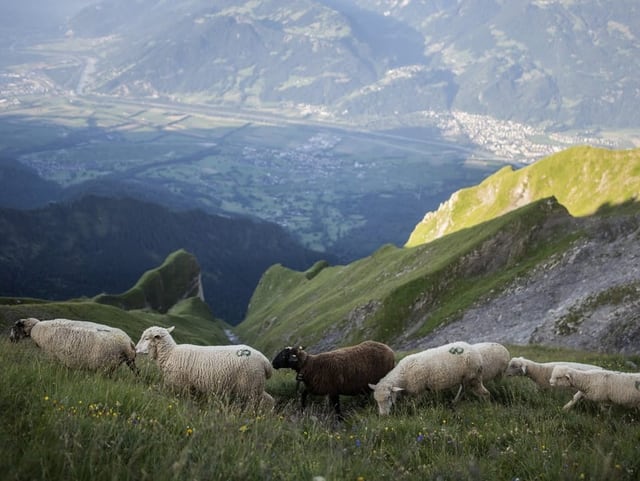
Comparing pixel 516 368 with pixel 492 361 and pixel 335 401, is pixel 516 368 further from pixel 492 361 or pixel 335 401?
pixel 335 401

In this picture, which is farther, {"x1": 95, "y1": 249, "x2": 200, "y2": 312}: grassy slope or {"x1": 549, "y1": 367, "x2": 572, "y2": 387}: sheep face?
{"x1": 95, "y1": 249, "x2": 200, "y2": 312}: grassy slope

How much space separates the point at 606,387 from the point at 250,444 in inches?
435

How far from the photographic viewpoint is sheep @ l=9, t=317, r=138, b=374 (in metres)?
16.1

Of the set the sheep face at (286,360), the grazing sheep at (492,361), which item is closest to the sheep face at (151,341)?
the sheep face at (286,360)

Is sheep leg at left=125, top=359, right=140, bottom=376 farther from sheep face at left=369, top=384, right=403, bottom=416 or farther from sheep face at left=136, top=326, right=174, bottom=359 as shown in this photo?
sheep face at left=369, top=384, right=403, bottom=416

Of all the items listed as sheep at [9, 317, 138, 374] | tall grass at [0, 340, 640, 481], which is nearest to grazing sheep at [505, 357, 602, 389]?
tall grass at [0, 340, 640, 481]

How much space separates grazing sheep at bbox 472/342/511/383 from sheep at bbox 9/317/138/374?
37.7 ft

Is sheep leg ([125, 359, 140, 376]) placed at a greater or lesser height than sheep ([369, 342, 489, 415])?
lesser

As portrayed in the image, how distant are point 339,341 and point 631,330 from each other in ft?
95.2

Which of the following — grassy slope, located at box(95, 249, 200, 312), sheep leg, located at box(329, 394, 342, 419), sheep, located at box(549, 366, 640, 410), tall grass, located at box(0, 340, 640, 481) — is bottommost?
grassy slope, located at box(95, 249, 200, 312)

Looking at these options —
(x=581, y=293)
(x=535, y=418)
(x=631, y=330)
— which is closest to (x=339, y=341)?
(x=581, y=293)

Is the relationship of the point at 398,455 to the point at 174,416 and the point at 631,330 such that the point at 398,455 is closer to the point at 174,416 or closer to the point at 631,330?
the point at 174,416

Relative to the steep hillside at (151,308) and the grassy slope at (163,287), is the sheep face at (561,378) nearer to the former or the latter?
the steep hillside at (151,308)

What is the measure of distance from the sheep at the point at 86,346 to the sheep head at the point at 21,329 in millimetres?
1407
